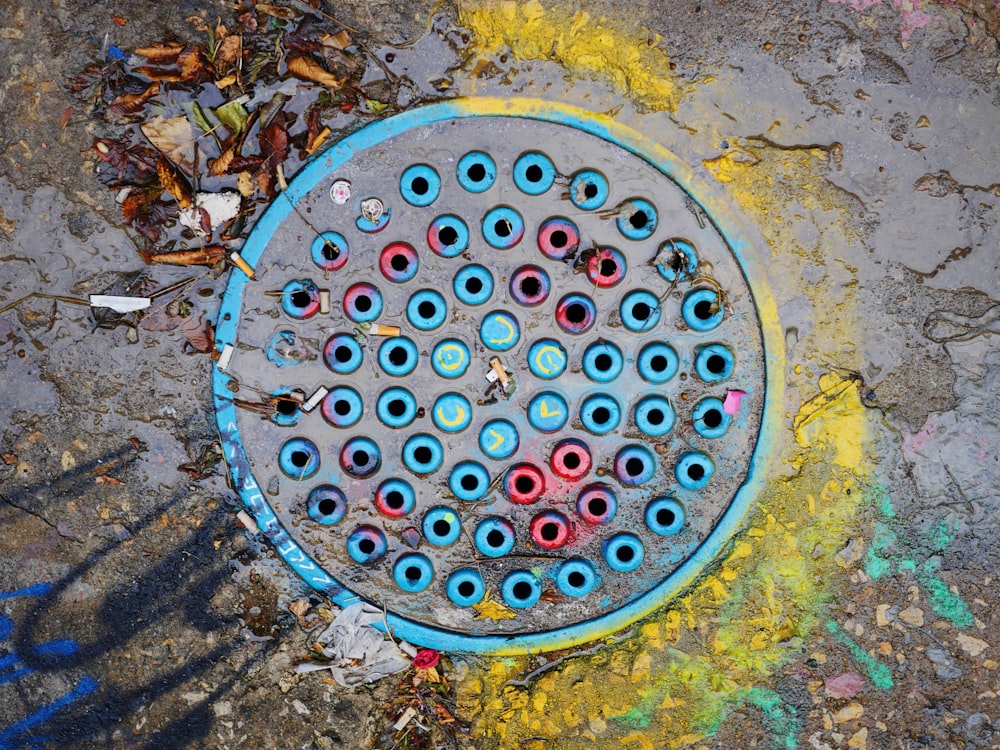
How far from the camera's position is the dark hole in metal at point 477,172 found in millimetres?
1814

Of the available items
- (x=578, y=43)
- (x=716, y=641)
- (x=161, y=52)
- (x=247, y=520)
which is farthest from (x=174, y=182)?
(x=716, y=641)

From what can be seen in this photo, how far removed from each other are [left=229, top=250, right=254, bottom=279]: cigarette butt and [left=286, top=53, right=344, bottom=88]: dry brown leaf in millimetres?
499

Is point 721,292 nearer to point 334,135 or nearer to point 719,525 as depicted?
point 719,525

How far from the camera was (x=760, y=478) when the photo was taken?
1.88 meters

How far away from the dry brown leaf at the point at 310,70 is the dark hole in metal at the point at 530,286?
0.71m

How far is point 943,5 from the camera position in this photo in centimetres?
178

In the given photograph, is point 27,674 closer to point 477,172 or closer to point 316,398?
point 316,398

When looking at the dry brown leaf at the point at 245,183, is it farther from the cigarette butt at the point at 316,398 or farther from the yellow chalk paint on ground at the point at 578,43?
the yellow chalk paint on ground at the point at 578,43

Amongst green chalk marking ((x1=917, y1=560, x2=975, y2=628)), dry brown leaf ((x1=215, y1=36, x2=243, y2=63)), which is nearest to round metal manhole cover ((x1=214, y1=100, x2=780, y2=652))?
dry brown leaf ((x1=215, y1=36, x2=243, y2=63))

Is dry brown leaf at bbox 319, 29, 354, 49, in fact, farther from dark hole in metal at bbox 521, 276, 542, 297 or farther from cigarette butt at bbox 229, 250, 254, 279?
dark hole in metal at bbox 521, 276, 542, 297

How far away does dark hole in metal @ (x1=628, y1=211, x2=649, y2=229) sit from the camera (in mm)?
1812

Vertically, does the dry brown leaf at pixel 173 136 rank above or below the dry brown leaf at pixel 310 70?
below

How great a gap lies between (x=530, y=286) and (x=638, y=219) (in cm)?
33

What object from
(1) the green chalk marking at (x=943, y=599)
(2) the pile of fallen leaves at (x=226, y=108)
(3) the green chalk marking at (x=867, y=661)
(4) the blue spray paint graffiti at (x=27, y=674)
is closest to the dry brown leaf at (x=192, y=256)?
(2) the pile of fallen leaves at (x=226, y=108)
